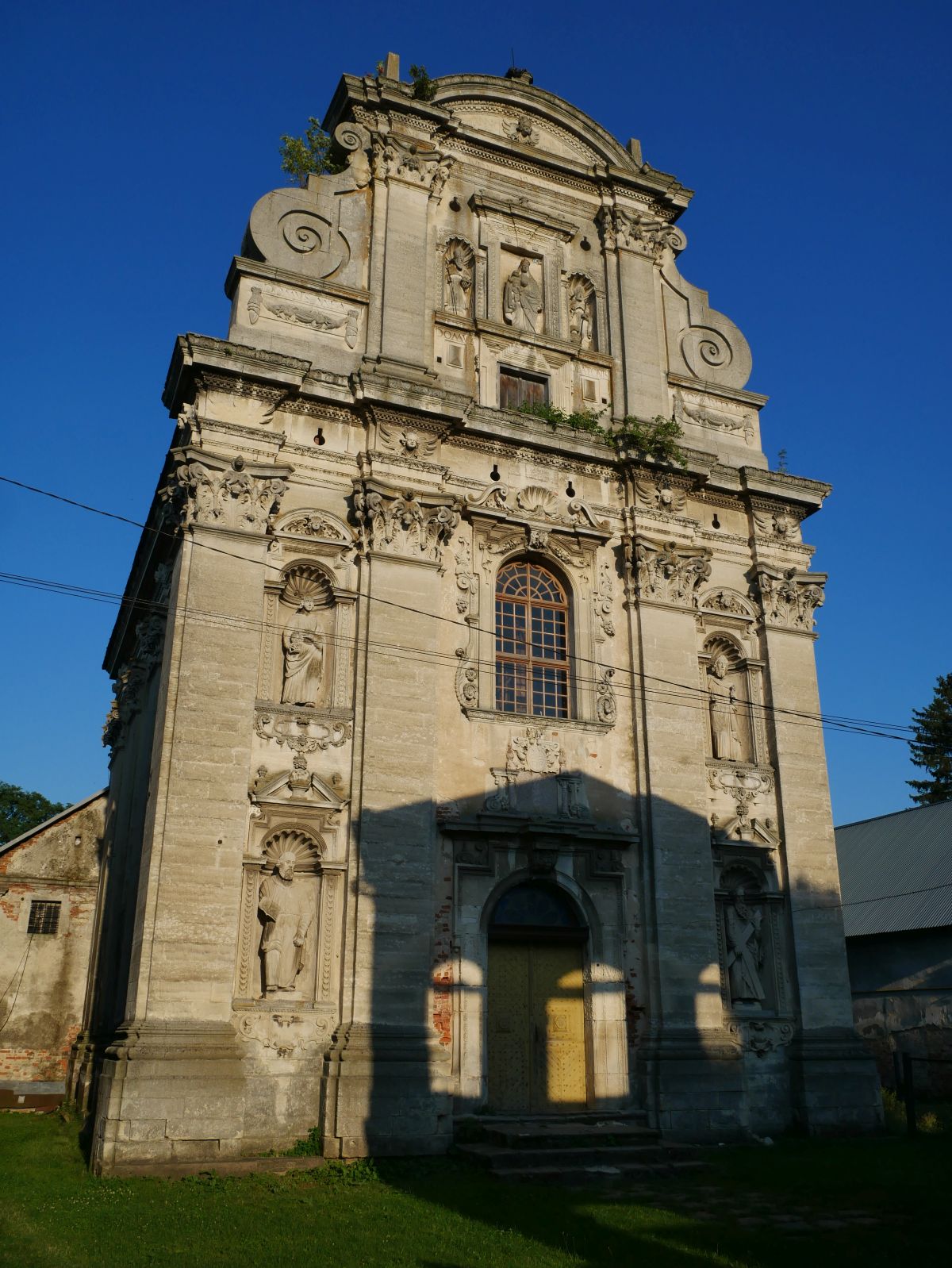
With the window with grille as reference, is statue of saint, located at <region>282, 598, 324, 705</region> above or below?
above

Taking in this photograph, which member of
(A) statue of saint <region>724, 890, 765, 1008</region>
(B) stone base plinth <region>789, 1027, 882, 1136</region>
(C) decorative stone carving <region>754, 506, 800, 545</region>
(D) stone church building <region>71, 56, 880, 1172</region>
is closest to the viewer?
(D) stone church building <region>71, 56, 880, 1172</region>

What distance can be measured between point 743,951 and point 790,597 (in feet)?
21.3

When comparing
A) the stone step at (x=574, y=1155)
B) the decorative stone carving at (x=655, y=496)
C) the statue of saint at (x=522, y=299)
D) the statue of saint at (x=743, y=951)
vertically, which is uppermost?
the statue of saint at (x=522, y=299)

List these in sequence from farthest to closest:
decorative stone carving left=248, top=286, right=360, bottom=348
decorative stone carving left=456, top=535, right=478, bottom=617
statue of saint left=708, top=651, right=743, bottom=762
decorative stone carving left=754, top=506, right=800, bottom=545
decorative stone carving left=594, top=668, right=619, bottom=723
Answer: decorative stone carving left=754, top=506, right=800, bottom=545 < statue of saint left=708, top=651, right=743, bottom=762 < decorative stone carving left=594, top=668, right=619, bottom=723 < decorative stone carving left=248, top=286, right=360, bottom=348 < decorative stone carving left=456, top=535, right=478, bottom=617

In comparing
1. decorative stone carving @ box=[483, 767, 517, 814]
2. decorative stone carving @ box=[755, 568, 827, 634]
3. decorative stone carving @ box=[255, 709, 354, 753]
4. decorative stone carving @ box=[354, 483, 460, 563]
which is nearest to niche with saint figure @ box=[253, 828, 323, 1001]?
decorative stone carving @ box=[255, 709, 354, 753]

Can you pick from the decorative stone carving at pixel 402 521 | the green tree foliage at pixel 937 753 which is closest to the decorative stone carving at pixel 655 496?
the decorative stone carving at pixel 402 521

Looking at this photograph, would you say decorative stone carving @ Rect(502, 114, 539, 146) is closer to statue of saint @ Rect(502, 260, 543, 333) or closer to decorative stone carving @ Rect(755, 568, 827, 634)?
statue of saint @ Rect(502, 260, 543, 333)

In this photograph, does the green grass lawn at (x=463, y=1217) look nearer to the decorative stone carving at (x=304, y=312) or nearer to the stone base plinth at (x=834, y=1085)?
the stone base plinth at (x=834, y=1085)

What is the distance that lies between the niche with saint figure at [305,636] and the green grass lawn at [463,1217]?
654cm

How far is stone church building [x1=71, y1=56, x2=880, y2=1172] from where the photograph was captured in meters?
15.3

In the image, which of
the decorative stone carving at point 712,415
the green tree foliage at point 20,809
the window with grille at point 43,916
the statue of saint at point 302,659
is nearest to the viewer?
the statue of saint at point 302,659

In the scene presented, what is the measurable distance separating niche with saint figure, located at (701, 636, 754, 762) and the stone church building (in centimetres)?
7

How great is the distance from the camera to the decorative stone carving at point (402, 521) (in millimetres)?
17688

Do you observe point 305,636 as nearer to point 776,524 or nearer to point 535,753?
point 535,753
